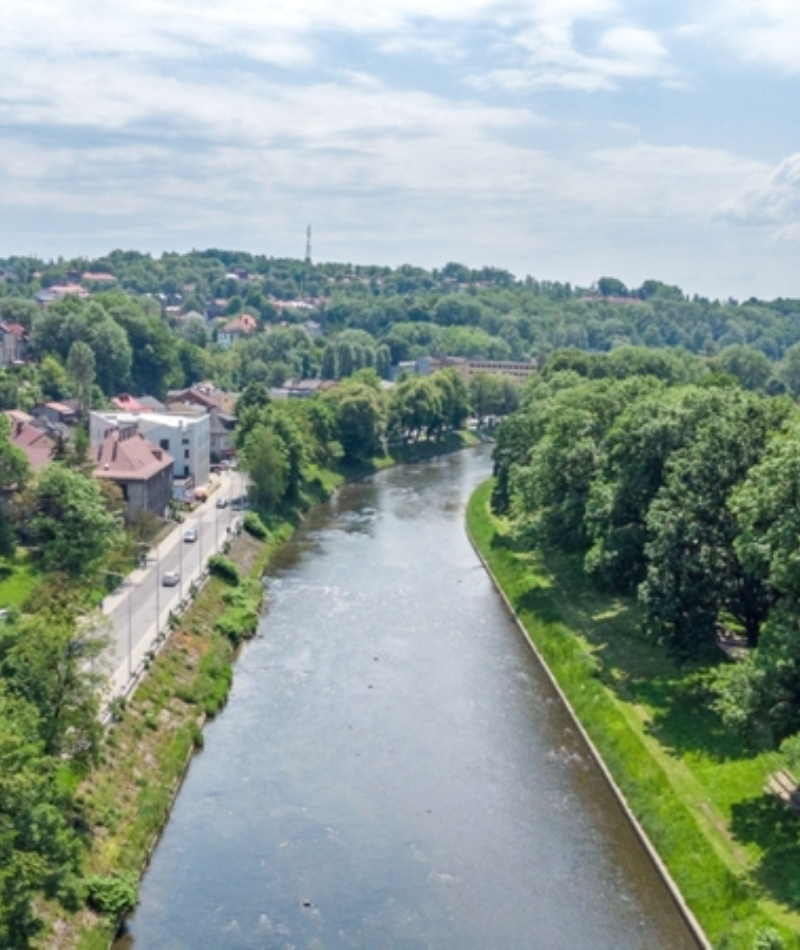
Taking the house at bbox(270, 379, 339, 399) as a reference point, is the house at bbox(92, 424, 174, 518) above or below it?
above

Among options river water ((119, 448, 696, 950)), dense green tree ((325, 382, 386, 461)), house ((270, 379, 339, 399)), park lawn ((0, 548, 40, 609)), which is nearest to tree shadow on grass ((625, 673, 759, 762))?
river water ((119, 448, 696, 950))

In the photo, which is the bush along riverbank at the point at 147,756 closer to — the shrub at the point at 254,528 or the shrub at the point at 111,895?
the shrub at the point at 111,895

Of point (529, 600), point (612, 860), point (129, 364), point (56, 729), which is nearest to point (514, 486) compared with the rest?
point (529, 600)

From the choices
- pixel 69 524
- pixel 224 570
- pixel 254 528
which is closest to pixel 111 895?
pixel 69 524

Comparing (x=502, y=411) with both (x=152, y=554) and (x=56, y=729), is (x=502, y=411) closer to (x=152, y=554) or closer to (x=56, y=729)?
(x=152, y=554)

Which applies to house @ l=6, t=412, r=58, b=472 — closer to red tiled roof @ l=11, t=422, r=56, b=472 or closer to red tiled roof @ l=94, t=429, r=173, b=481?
red tiled roof @ l=11, t=422, r=56, b=472

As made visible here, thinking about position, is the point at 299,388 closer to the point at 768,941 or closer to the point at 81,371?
the point at 81,371
